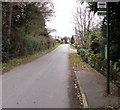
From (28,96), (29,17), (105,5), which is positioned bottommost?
(28,96)

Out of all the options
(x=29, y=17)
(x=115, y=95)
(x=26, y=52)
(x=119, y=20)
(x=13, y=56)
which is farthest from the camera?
(x=26, y=52)

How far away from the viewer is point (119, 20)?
479 centimetres

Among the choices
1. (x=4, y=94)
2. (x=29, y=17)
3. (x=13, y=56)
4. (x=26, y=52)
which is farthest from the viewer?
(x=26, y=52)

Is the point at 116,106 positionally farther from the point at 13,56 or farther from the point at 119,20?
the point at 13,56

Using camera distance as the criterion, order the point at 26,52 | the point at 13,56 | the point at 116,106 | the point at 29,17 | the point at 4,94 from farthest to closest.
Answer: the point at 26,52, the point at 29,17, the point at 13,56, the point at 4,94, the point at 116,106

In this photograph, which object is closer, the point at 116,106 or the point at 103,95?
the point at 116,106

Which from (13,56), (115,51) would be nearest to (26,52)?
(13,56)

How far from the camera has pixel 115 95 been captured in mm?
4117

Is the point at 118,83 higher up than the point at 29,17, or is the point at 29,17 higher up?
the point at 29,17

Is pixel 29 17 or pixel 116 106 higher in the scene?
pixel 29 17

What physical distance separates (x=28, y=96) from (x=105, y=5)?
14.5ft

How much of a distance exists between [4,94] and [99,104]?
11.1ft

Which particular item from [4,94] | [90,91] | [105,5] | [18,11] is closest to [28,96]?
[4,94]

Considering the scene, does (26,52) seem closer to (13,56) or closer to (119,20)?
(13,56)
